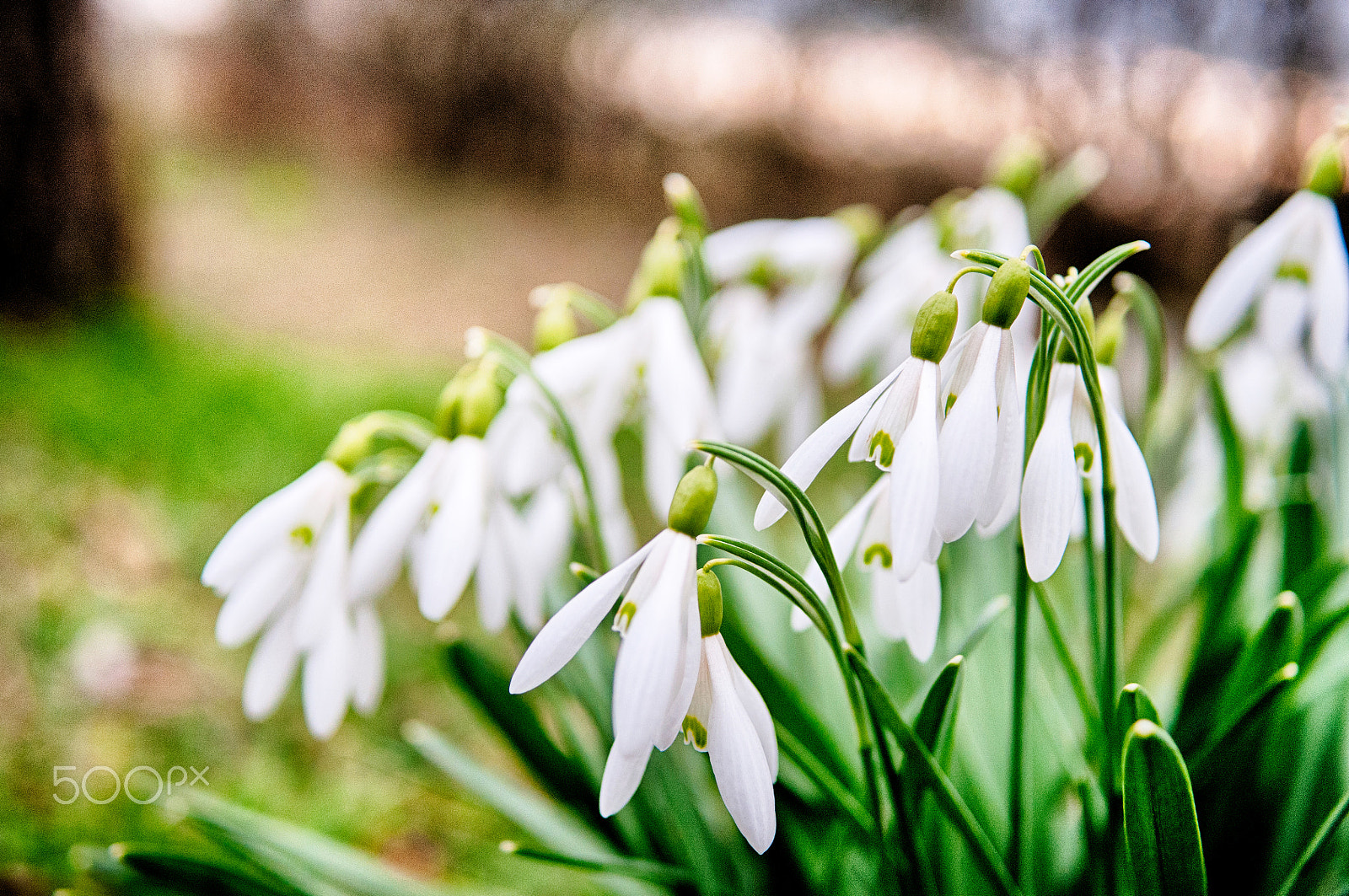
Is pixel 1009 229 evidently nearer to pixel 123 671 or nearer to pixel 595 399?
pixel 595 399

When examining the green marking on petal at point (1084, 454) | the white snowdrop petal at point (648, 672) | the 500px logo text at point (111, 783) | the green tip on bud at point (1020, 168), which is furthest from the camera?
the 500px logo text at point (111, 783)

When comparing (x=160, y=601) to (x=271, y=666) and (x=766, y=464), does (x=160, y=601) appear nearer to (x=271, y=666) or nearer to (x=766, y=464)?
(x=271, y=666)

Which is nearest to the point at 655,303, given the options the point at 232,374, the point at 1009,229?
the point at 1009,229

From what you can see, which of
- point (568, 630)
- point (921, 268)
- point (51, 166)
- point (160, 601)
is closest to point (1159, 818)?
point (568, 630)

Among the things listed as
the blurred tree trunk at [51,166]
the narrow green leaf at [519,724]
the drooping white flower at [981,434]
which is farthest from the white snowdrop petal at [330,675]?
the blurred tree trunk at [51,166]

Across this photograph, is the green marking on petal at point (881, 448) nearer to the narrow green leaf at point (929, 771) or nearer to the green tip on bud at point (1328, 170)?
the narrow green leaf at point (929, 771)
